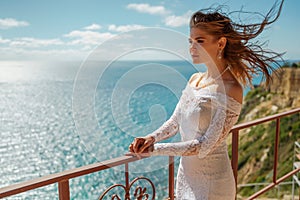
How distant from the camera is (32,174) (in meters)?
16.2

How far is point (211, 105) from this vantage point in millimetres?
1107

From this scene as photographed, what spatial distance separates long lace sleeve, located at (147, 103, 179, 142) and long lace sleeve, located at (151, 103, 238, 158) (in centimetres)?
11

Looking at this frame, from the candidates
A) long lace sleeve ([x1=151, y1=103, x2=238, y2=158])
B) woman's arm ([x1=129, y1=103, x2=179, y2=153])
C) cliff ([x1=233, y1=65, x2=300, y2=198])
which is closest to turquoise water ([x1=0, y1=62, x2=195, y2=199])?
Result: woman's arm ([x1=129, y1=103, x2=179, y2=153])

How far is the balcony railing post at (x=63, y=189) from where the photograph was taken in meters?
1.01

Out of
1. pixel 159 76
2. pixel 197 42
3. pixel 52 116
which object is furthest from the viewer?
pixel 52 116

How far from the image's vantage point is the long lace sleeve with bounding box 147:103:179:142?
3.89 ft

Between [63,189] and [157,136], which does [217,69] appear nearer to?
[157,136]

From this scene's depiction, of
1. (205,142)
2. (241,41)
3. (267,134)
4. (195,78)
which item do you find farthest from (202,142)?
(267,134)

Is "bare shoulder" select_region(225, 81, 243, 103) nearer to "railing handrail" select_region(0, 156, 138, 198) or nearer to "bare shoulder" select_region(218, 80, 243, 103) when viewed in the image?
"bare shoulder" select_region(218, 80, 243, 103)

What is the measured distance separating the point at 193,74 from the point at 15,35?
30.3 meters

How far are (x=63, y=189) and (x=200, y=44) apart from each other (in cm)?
75

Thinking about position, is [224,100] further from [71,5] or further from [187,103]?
[71,5]

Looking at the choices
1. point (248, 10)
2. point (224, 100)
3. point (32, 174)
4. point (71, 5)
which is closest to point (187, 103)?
point (224, 100)

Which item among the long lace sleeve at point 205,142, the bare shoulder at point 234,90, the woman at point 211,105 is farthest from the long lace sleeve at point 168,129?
the bare shoulder at point 234,90
